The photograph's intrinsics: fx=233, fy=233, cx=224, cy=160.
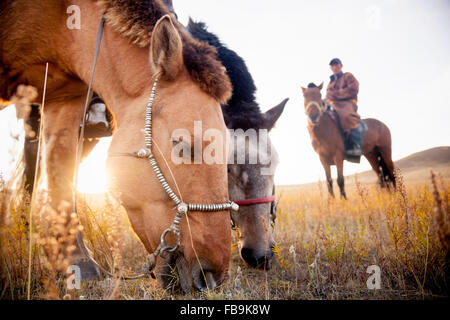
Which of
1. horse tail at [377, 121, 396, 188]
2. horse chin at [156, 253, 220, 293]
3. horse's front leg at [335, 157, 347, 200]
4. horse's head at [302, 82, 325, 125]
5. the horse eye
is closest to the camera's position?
horse chin at [156, 253, 220, 293]

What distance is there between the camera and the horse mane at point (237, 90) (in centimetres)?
246

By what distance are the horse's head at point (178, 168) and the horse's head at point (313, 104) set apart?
22.2 feet

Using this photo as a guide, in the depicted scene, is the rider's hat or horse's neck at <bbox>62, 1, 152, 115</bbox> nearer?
horse's neck at <bbox>62, 1, 152, 115</bbox>

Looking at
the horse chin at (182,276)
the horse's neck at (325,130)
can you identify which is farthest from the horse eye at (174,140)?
the horse's neck at (325,130)

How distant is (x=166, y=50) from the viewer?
151 cm

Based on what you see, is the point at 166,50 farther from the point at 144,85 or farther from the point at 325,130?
the point at 325,130

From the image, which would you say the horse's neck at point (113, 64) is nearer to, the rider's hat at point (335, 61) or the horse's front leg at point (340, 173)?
the horse's front leg at point (340, 173)

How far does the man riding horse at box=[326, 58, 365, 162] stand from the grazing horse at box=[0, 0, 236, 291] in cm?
752

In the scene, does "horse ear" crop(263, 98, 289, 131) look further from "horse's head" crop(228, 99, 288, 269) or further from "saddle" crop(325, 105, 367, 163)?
"saddle" crop(325, 105, 367, 163)

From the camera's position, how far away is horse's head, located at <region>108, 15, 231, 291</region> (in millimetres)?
1315

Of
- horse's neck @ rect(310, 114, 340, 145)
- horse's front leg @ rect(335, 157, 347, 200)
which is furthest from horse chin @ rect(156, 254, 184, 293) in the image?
horse's neck @ rect(310, 114, 340, 145)

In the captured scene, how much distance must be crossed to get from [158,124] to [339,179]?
737 cm

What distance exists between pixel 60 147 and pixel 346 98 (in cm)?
873
